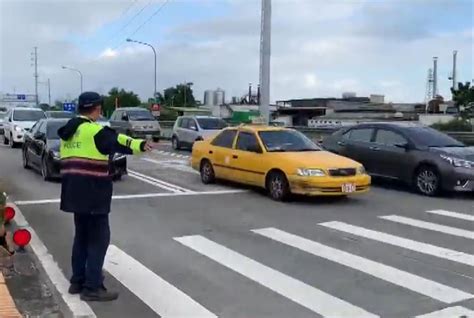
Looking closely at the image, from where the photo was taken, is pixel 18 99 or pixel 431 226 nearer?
pixel 431 226

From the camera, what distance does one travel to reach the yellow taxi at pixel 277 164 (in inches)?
447

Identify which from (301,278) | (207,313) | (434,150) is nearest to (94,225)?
(207,313)

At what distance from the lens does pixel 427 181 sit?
1310 cm

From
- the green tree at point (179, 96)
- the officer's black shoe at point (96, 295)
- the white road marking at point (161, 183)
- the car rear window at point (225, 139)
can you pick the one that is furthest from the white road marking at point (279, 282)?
the green tree at point (179, 96)

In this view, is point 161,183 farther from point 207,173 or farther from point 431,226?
point 431,226

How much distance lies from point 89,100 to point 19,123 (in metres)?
22.9

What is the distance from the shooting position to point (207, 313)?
5.38 metres

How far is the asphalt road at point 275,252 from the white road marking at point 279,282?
11mm

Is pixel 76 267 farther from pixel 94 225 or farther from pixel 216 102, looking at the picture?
pixel 216 102

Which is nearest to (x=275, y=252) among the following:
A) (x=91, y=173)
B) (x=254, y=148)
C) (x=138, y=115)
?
(x=91, y=173)

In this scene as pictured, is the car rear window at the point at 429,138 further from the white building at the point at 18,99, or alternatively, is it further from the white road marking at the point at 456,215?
the white building at the point at 18,99

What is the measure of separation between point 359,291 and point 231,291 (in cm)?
124

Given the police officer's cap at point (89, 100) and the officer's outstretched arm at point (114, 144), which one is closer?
the officer's outstretched arm at point (114, 144)

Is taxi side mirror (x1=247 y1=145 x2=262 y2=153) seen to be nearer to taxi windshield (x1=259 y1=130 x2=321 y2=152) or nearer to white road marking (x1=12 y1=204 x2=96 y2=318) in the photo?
taxi windshield (x1=259 y1=130 x2=321 y2=152)
